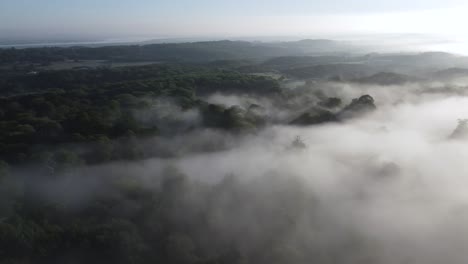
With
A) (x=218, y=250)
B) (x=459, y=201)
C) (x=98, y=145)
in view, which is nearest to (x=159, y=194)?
(x=218, y=250)

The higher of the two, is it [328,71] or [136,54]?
[136,54]

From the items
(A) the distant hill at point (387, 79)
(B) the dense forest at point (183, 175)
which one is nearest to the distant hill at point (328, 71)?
(A) the distant hill at point (387, 79)

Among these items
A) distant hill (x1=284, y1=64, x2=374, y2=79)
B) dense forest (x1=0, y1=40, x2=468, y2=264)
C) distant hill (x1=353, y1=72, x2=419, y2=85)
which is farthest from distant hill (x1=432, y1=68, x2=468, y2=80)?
dense forest (x1=0, y1=40, x2=468, y2=264)

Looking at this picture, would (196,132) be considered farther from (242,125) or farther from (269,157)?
(269,157)

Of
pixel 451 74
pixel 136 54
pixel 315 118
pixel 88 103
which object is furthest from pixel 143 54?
pixel 315 118

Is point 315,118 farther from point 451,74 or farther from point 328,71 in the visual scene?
point 328,71

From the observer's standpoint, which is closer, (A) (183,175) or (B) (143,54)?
(A) (183,175)

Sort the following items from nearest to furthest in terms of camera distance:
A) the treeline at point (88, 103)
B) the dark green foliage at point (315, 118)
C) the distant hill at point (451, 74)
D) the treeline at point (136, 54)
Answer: the treeline at point (88, 103) < the dark green foliage at point (315, 118) < the distant hill at point (451, 74) < the treeline at point (136, 54)

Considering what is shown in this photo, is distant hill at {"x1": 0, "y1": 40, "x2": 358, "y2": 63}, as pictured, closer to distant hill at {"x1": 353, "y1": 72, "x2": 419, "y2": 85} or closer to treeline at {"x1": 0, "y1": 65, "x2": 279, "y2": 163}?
treeline at {"x1": 0, "y1": 65, "x2": 279, "y2": 163}

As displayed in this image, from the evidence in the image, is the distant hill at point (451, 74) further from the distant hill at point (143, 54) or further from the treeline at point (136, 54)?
the treeline at point (136, 54)

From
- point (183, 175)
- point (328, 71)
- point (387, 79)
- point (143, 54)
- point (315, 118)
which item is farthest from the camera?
point (143, 54)

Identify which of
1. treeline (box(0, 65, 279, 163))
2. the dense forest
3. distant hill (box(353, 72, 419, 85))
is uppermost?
distant hill (box(353, 72, 419, 85))
